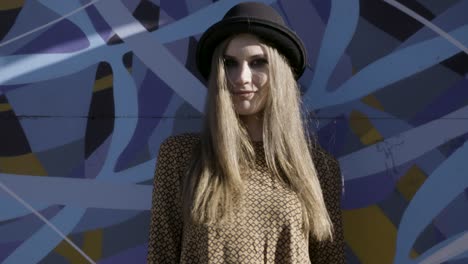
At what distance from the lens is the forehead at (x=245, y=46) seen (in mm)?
2209

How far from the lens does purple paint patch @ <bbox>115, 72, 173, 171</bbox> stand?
265 cm

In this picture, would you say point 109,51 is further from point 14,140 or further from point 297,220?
point 297,220

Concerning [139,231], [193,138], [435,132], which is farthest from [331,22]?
[139,231]

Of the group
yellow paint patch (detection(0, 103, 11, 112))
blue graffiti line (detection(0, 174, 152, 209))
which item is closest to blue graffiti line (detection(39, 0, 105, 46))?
yellow paint patch (detection(0, 103, 11, 112))

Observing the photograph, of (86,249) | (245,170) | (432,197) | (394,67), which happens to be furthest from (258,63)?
(86,249)

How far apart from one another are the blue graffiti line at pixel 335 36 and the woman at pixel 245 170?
0.36m

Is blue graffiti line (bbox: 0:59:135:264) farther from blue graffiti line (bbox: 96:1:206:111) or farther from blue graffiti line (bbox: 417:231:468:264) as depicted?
blue graffiti line (bbox: 417:231:468:264)

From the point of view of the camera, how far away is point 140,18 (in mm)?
2674

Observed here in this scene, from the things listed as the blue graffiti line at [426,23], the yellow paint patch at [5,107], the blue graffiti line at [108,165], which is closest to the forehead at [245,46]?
the blue graffiti line at [108,165]

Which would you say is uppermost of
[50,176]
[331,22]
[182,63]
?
[331,22]

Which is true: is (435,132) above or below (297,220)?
above

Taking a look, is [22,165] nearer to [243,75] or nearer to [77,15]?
[77,15]

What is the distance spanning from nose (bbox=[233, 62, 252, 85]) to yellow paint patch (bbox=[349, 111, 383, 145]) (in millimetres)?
586

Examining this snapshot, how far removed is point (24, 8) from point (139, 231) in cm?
90
